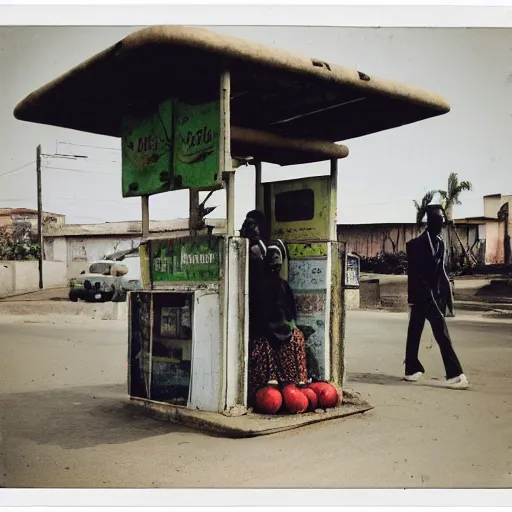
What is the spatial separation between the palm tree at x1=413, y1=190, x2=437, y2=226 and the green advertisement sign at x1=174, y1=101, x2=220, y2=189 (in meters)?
1.80

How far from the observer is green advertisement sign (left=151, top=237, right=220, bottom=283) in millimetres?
4957

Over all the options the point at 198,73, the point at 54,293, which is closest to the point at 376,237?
the point at 198,73

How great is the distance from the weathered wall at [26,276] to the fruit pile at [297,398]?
1916 millimetres

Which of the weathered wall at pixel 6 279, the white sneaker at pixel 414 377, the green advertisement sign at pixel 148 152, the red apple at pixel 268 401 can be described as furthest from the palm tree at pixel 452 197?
the weathered wall at pixel 6 279

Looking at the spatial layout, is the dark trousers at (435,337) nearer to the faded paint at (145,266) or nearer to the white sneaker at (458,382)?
the white sneaker at (458,382)

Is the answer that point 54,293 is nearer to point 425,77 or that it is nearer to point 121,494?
point 121,494

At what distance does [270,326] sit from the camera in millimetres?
5422

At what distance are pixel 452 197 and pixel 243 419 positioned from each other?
242 cm

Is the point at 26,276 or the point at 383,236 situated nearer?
the point at 26,276

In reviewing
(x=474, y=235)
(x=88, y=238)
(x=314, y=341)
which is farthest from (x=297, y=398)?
(x=88, y=238)

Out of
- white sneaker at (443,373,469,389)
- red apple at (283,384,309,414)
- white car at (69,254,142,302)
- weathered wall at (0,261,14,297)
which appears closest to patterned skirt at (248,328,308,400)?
red apple at (283,384,309,414)

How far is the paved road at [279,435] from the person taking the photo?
4.44 meters

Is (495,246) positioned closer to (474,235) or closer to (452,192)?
(474,235)

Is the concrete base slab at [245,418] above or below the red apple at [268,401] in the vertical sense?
below
